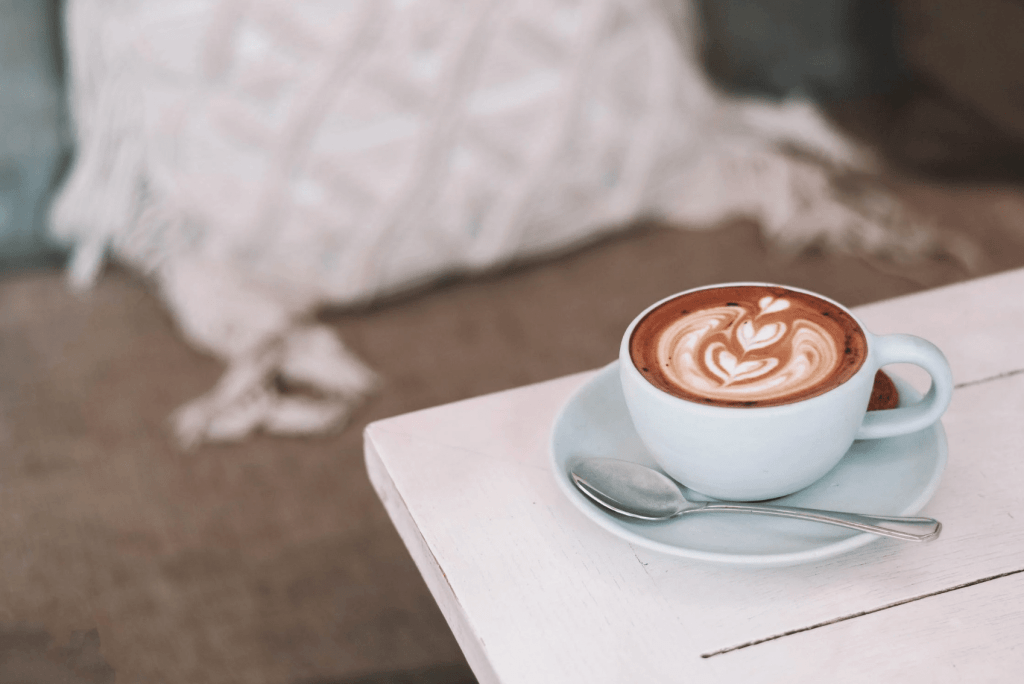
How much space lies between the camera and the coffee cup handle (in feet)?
1.24

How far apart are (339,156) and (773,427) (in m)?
0.75

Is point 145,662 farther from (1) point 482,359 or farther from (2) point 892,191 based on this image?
A: (2) point 892,191

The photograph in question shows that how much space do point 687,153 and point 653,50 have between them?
0.46ft

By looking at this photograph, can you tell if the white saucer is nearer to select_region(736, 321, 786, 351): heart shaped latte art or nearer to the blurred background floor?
select_region(736, 321, 786, 351): heart shaped latte art

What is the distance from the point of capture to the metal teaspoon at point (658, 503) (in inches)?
14.1

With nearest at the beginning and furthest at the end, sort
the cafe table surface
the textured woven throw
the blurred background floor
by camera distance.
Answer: the cafe table surface, the blurred background floor, the textured woven throw

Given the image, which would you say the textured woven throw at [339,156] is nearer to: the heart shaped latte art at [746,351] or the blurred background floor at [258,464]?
the blurred background floor at [258,464]

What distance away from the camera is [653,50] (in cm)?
109

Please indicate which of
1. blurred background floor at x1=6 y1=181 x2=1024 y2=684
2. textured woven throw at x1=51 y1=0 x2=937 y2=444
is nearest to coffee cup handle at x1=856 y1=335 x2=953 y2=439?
blurred background floor at x1=6 y1=181 x2=1024 y2=684

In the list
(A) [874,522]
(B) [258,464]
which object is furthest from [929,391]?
(B) [258,464]

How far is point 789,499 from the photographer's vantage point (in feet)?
1.29

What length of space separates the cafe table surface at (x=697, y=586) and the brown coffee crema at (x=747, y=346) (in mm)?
75

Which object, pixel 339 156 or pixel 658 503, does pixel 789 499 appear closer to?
pixel 658 503

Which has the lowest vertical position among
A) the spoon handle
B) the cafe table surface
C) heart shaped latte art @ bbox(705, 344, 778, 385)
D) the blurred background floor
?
the blurred background floor
